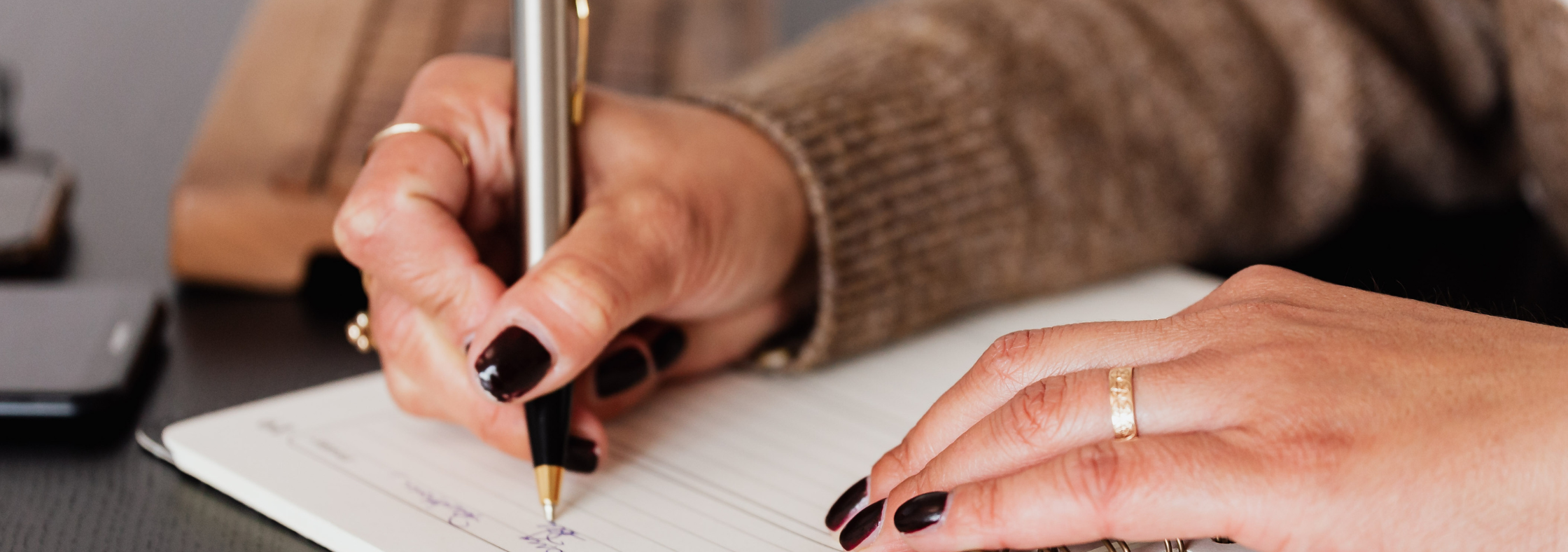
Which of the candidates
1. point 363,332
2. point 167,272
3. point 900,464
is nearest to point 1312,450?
point 900,464

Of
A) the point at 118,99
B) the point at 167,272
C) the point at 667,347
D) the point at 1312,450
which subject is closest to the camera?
the point at 1312,450

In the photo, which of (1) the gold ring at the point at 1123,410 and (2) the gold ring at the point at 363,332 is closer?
(1) the gold ring at the point at 1123,410

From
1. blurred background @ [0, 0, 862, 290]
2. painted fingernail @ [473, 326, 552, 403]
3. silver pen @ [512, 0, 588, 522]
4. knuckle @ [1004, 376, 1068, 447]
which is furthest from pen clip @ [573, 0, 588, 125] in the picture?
blurred background @ [0, 0, 862, 290]

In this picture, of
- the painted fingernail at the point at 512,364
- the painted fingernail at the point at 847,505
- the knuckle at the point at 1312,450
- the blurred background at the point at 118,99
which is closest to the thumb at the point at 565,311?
the painted fingernail at the point at 512,364

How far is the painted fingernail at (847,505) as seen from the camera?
0.37m

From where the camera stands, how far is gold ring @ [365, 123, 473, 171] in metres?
0.45

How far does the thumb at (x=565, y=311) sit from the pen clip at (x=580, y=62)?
1.7 inches

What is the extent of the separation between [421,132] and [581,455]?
5.5 inches

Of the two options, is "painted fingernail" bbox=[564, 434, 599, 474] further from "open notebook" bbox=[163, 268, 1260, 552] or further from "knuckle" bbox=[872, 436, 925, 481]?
"knuckle" bbox=[872, 436, 925, 481]

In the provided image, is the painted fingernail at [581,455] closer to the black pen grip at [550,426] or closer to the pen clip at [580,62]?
the black pen grip at [550,426]

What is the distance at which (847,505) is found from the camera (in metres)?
0.37

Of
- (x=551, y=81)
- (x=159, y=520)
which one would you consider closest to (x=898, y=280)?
(x=551, y=81)

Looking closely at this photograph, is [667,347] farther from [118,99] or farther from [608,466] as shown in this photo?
[118,99]

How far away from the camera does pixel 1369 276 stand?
384 mm
